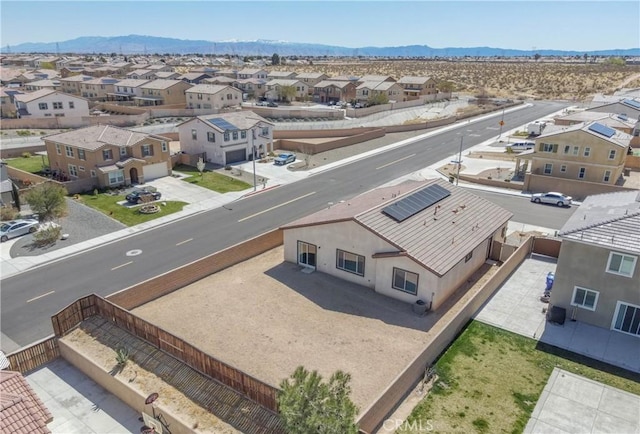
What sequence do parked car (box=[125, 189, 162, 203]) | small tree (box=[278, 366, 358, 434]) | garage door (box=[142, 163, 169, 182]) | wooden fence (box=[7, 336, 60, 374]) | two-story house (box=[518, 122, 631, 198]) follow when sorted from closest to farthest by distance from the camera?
1. small tree (box=[278, 366, 358, 434])
2. wooden fence (box=[7, 336, 60, 374])
3. parked car (box=[125, 189, 162, 203])
4. two-story house (box=[518, 122, 631, 198])
5. garage door (box=[142, 163, 169, 182])

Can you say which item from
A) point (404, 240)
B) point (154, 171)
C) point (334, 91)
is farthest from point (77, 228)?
point (334, 91)

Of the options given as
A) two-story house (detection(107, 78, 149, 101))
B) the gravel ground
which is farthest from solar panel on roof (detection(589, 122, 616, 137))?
two-story house (detection(107, 78, 149, 101))

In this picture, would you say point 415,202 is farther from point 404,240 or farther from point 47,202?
point 47,202

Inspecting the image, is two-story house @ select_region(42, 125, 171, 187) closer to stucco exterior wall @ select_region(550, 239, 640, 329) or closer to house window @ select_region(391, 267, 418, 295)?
house window @ select_region(391, 267, 418, 295)

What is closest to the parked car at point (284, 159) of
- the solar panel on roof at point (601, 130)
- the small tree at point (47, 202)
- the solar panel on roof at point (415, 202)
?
the small tree at point (47, 202)

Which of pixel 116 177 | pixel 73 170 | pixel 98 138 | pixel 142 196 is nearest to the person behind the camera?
pixel 142 196
